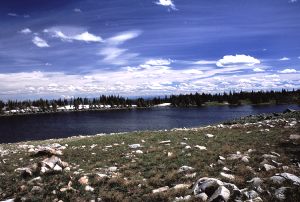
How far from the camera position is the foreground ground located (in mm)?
10984

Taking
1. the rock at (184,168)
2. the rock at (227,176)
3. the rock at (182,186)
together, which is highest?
the rock at (227,176)

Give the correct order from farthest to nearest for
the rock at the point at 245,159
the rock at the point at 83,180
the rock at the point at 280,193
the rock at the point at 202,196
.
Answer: the rock at the point at 245,159 → the rock at the point at 83,180 → the rock at the point at 202,196 → the rock at the point at 280,193

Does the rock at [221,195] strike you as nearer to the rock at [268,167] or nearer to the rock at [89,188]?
the rock at [268,167]

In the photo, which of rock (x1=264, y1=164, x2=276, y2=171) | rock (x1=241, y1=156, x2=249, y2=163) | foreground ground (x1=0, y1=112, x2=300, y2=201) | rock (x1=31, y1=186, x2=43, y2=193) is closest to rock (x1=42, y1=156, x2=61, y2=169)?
foreground ground (x1=0, y1=112, x2=300, y2=201)

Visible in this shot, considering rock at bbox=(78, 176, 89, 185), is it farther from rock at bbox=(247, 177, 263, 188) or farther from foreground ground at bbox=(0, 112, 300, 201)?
rock at bbox=(247, 177, 263, 188)

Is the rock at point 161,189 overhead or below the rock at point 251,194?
below

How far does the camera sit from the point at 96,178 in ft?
46.0

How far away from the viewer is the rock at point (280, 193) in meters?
9.70

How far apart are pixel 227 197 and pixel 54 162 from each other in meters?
10.1

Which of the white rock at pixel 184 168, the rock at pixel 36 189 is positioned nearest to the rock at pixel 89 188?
the rock at pixel 36 189

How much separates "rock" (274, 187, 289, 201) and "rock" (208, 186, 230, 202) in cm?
154

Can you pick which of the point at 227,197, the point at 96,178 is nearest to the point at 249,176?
the point at 227,197

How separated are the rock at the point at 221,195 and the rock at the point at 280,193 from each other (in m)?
1.54

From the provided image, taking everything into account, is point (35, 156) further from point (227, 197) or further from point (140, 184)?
point (227, 197)
